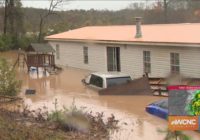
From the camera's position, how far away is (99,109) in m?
19.4

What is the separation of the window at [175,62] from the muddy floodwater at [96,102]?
Answer: 3601mm

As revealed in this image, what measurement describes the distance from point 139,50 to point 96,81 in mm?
4749

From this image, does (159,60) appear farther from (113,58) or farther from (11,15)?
(11,15)

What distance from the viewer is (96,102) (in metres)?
21.0

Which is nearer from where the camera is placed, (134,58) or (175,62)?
(175,62)

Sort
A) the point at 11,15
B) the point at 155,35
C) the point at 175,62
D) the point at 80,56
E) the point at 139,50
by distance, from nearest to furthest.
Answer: the point at 175,62 < the point at 139,50 < the point at 155,35 < the point at 80,56 < the point at 11,15

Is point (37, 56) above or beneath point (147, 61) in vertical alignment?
above

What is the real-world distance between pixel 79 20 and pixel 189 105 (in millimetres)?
70949

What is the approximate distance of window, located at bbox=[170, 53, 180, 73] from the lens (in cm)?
2407

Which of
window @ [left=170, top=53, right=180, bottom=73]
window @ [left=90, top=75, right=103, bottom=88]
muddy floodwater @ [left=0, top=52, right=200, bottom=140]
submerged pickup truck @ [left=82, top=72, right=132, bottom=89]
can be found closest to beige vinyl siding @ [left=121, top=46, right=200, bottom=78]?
window @ [left=170, top=53, right=180, bottom=73]

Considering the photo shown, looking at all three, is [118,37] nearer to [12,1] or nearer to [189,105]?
[189,105]
